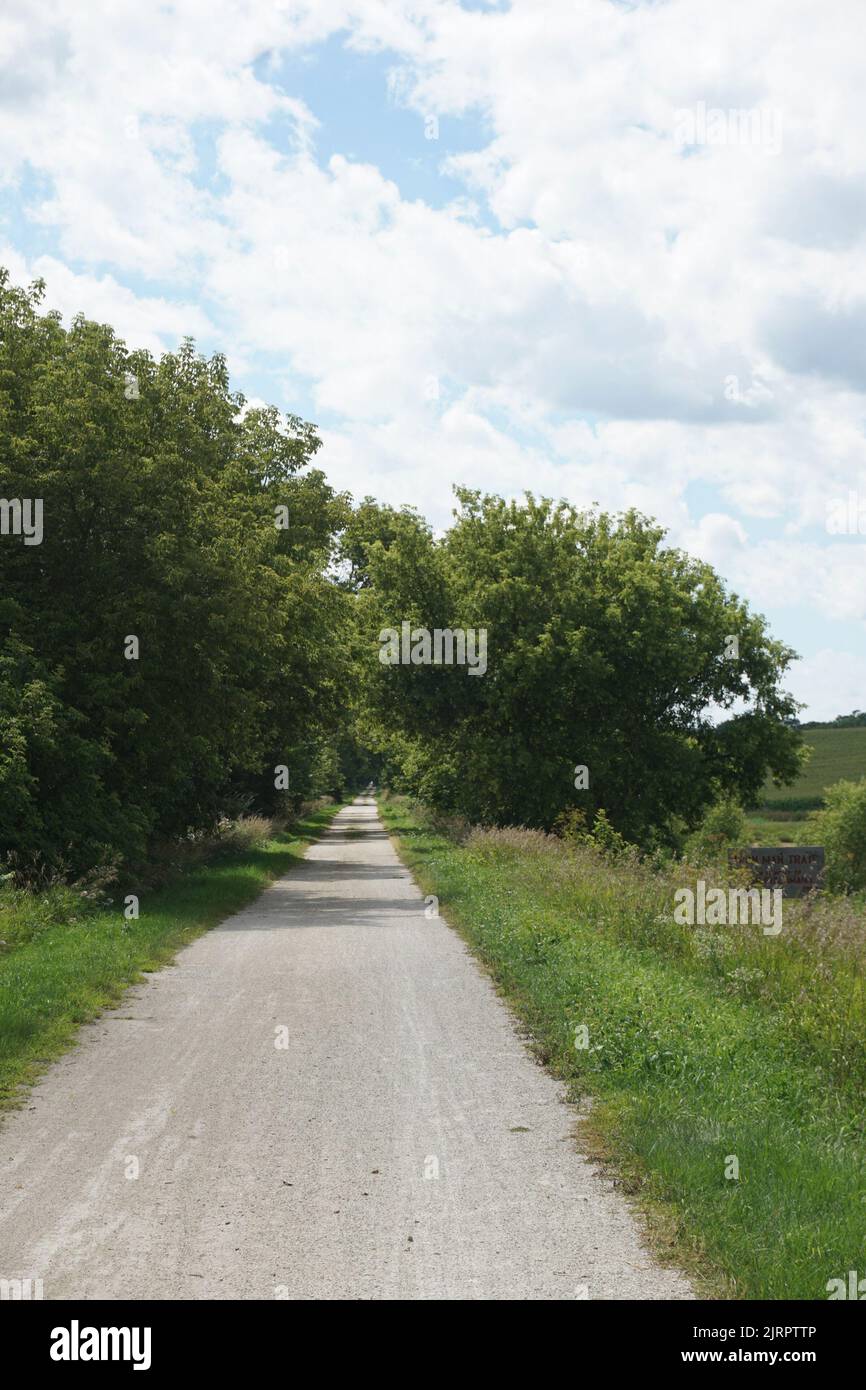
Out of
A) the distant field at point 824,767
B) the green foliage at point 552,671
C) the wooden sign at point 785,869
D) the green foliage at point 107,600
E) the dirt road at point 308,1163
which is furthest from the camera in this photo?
the distant field at point 824,767

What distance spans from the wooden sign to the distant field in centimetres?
7522

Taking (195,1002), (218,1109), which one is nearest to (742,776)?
(195,1002)

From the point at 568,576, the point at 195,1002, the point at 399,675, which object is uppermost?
the point at 568,576

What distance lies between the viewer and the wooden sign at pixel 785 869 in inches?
773

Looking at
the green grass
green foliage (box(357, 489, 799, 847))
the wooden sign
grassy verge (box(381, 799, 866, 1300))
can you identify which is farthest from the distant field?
grassy verge (box(381, 799, 866, 1300))

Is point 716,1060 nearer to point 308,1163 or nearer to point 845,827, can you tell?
point 308,1163

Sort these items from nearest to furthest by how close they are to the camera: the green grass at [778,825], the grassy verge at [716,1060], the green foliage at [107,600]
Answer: the grassy verge at [716,1060] < the green foliage at [107,600] < the green grass at [778,825]

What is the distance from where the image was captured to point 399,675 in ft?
132

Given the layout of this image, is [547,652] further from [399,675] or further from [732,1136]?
[732,1136]

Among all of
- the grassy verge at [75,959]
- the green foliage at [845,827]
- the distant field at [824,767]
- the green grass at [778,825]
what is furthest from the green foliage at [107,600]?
the distant field at [824,767]

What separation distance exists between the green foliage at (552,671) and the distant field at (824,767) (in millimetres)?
60436

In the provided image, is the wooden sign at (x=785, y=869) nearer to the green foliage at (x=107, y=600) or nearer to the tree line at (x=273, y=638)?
the tree line at (x=273, y=638)

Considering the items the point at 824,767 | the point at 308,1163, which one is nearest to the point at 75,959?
the point at 308,1163
